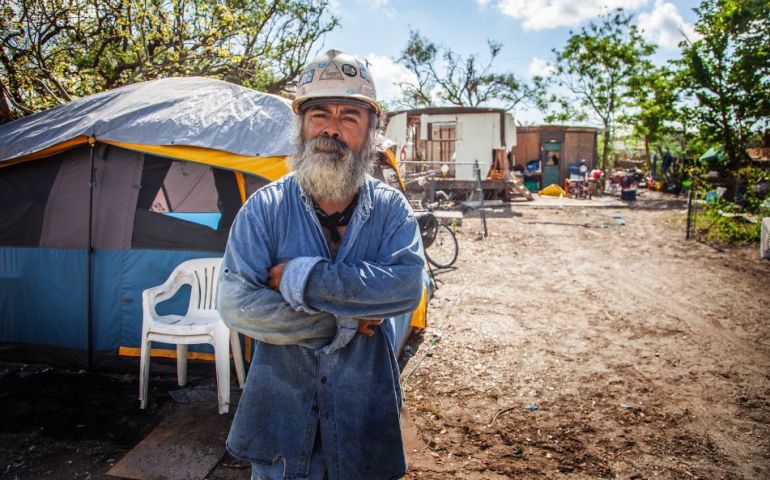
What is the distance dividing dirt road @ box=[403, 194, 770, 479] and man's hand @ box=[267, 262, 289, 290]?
6.65 feet

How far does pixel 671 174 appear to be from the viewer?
2222 cm

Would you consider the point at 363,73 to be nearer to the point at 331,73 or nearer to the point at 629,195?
the point at 331,73

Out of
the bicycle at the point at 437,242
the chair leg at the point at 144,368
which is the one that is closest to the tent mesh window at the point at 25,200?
the chair leg at the point at 144,368

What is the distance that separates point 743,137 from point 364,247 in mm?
18858

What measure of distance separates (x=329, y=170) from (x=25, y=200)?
411 cm

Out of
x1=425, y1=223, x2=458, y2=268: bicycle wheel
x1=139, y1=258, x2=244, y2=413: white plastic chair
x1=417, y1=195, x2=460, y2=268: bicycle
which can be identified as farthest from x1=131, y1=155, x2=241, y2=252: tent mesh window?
x1=425, y1=223, x2=458, y2=268: bicycle wheel

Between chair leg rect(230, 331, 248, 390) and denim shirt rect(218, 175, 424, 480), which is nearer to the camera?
denim shirt rect(218, 175, 424, 480)

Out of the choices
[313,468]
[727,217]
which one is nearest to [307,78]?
[313,468]

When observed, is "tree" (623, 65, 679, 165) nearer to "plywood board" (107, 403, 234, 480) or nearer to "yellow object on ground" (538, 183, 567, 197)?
"yellow object on ground" (538, 183, 567, 197)

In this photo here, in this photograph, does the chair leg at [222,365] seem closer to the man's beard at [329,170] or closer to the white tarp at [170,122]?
the white tarp at [170,122]

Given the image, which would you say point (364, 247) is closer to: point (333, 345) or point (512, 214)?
point (333, 345)

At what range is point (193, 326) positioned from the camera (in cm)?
343

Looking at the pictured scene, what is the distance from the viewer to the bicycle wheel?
8.17 m

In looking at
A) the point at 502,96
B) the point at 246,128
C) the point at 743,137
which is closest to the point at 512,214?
the point at 743,137
